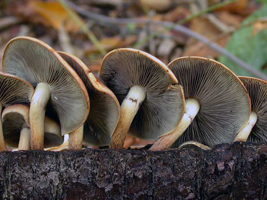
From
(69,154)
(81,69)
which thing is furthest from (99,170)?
(81,69)

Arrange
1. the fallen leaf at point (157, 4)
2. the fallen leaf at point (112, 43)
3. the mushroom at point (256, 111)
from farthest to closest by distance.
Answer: the fallen leaf at point (157, 4), the fallen leaf at point (112, 43), the mushroom at point (256, 111)

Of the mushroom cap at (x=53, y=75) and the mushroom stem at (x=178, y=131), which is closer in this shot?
the mushroom cap at (x=53, y=75)

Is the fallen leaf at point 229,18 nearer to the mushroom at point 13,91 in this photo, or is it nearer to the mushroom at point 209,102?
the mushroom at point 209,102

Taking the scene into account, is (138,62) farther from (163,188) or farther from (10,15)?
(10,15)

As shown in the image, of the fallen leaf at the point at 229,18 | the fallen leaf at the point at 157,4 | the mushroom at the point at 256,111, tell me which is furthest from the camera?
the fallen leaf at the point at 157,4

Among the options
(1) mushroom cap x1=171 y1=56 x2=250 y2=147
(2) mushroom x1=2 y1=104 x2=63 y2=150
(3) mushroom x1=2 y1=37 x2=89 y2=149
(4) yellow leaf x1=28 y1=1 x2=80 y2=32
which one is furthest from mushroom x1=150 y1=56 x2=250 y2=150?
(4) yellow leaf x1=28 y1=1 x2=80 y2=32

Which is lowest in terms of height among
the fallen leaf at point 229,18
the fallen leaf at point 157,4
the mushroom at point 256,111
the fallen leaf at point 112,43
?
the mushroom at point 256,111

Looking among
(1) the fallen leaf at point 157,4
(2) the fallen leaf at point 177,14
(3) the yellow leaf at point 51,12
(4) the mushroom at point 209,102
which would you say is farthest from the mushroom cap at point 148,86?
(1) the fallen leaf at point 157,4
